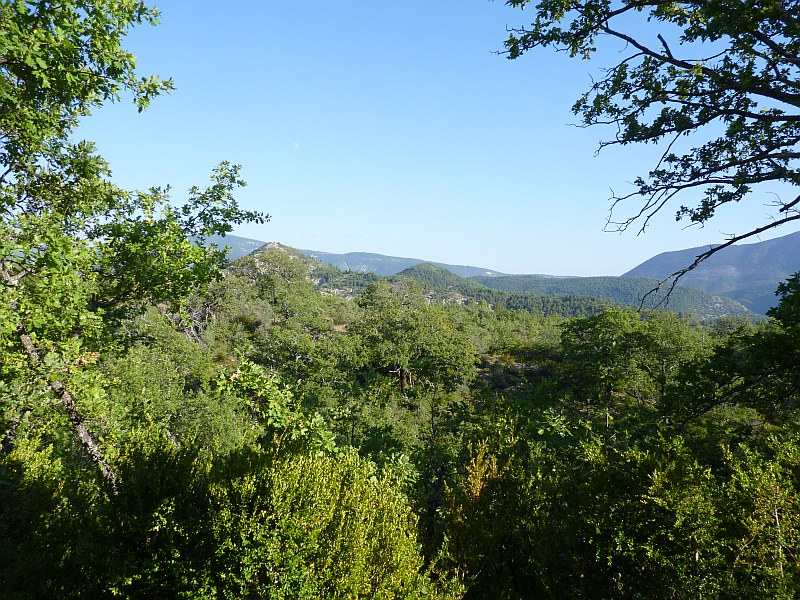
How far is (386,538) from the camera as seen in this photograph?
4.94 metres

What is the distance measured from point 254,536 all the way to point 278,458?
127cm

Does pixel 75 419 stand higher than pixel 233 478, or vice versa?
pixel 75 419

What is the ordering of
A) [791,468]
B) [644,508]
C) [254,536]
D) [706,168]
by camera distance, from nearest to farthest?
[254,536] < [644,508] < [706,168] < [791,468]

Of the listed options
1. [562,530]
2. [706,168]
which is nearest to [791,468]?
[562,530]

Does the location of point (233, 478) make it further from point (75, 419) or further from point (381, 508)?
point (75, 419)

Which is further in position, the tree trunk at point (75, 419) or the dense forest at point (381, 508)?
the tree trunk at point (75, 419)

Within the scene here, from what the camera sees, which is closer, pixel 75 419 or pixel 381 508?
pixel 381 508

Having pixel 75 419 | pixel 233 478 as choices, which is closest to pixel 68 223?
pixel 75 419

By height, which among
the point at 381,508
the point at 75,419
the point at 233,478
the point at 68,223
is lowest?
the point at 381,508

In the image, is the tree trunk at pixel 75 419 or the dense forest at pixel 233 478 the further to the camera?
the tree trunk at pixel 75 419

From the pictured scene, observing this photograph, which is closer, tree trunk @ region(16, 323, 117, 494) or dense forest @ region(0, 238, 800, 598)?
dense forest @ region(0, 238, 800, 598)

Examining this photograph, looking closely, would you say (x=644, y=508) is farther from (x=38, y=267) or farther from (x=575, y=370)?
(x=575, y=370)

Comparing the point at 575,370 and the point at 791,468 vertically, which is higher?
the point at 791,468

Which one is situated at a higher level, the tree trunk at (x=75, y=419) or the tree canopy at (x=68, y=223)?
the tree canopy at (x=68, y=223)
